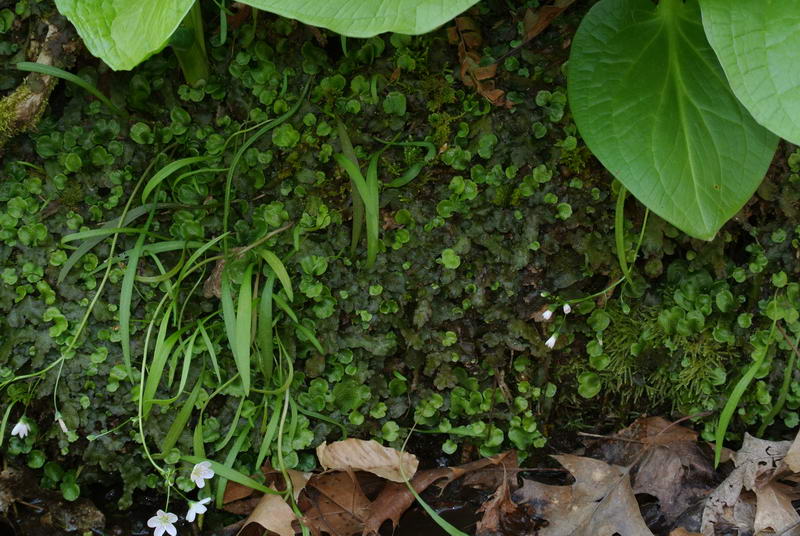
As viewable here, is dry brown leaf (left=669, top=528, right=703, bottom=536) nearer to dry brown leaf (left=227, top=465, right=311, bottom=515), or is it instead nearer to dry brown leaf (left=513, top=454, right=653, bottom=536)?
dry brown leaf (left=513, top=454, right=653, bottom=536)

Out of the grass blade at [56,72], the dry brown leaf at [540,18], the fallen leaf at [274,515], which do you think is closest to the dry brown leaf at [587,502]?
the fallen leaf at [274,515]

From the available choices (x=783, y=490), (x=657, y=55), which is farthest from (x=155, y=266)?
(x=783, y=490)

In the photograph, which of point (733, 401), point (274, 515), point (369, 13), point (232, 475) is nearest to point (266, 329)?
point (232, 475)

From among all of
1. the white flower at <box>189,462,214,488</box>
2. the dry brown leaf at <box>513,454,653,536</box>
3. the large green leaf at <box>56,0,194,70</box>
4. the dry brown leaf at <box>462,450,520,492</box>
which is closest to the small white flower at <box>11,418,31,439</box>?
the white flower at <box>189,462,214,488</box>

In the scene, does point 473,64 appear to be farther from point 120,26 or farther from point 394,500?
point 394,500

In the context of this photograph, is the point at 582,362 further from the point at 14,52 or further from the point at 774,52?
the point at 14,52

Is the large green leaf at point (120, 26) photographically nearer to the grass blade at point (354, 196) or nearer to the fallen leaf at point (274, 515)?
the grass blade at point (354, 196)
